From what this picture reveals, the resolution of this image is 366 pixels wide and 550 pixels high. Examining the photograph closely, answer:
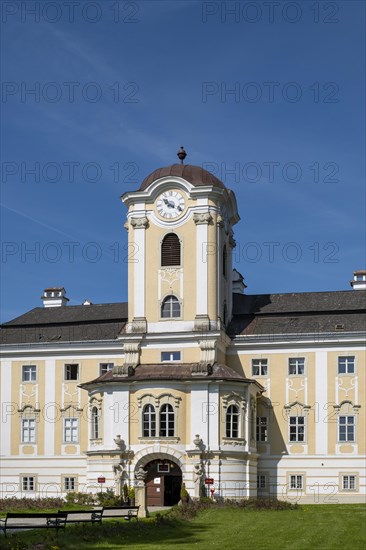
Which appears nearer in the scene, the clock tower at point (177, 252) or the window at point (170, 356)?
the window at point (170, 356)

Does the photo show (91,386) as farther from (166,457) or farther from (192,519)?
(192,519)

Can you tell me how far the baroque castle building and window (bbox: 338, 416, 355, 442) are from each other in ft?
0.27

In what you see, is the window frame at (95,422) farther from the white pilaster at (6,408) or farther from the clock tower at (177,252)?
the white pilaster at (6,408)

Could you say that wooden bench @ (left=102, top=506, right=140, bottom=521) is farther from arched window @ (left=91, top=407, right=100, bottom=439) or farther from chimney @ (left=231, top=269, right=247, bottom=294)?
chimney @ (left=231, top=269, right=247, bottom=294)

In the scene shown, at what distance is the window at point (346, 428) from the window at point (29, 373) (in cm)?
1974

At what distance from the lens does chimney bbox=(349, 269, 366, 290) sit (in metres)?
66.3

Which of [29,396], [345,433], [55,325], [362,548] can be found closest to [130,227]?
[55,325]

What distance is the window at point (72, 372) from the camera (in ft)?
213

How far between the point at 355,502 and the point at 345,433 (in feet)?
13.2

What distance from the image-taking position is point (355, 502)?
58.6 m

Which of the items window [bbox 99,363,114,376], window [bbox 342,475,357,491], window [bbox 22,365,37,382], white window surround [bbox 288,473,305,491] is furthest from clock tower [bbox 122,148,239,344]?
window [bbox 342,475,357,491]

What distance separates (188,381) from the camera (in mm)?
57156

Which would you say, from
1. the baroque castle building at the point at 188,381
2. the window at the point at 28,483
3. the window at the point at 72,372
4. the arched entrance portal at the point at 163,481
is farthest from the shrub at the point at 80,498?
the window at the point at 72,372

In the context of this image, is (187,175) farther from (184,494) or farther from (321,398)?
(184,494)
